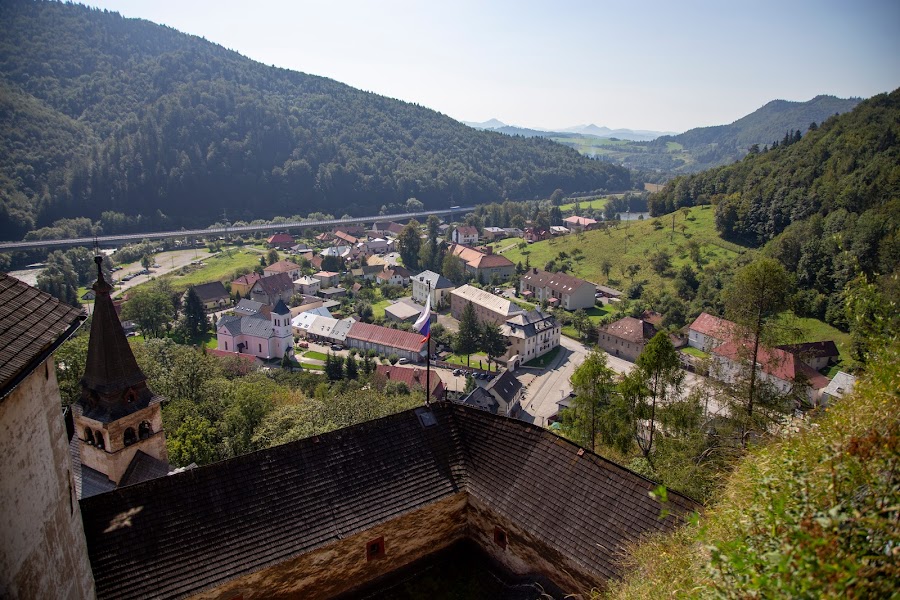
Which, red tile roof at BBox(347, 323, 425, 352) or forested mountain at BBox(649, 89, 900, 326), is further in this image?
red tile roof at BBox(347, 323, 425, 352)

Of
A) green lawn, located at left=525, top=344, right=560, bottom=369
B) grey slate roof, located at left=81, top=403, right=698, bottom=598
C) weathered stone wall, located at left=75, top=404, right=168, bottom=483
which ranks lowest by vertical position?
green lawn, located at left=525, top=344, right=560, bottom=369

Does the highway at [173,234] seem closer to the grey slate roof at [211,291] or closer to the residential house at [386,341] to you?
the grey slate roof at [211,291]

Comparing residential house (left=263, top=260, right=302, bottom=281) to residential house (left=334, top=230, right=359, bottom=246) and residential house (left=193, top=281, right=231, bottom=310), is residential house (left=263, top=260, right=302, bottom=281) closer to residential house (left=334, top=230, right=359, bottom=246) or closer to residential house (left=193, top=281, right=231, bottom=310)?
residential house (left=193, top=281, right=231, bottom=310)

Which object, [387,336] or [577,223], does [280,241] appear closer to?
[387,336]

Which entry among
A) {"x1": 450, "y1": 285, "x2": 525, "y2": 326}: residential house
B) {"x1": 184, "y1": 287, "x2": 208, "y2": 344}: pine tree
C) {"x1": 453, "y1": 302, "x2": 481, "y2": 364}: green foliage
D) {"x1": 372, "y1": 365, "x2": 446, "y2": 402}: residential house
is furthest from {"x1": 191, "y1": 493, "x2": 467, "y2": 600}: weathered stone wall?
{"x1": 184, "y1": 287, "x2": 208, "y2": 344}: pine tree

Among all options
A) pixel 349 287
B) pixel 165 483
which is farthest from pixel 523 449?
pixel 349 287

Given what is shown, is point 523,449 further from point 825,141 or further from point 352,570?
point 825,141

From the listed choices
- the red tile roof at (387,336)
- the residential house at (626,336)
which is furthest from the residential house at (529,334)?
the red tile roof at (387,336)
